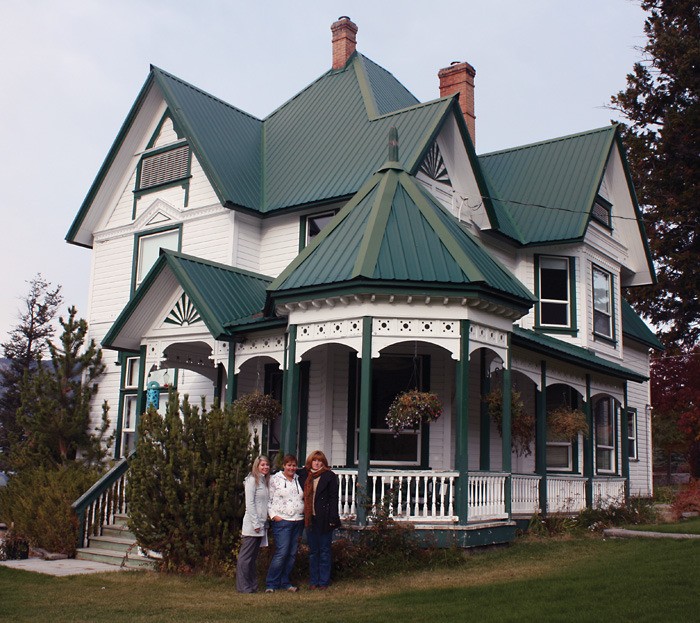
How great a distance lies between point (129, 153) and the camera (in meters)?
21.6

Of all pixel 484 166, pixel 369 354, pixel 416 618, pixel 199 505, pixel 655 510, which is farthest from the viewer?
pixel 484 166

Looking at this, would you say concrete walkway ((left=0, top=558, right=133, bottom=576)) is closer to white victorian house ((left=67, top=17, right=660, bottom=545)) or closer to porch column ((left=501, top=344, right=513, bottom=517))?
white victorian house ((left=67, top=17, right=660, bottom=545))

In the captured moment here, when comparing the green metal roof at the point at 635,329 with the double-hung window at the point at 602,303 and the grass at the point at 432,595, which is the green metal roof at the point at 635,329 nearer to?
the double-hung window at the point at 602,303

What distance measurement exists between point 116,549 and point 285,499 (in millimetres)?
4675

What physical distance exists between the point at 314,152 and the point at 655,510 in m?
11.5

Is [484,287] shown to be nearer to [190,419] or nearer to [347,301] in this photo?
[347,301]

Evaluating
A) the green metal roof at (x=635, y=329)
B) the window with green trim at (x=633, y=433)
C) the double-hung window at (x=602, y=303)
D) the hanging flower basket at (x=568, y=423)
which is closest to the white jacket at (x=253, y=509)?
the hanging flower basket at (x=568, y=423)

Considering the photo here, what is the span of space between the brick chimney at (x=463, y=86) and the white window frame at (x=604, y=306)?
5347 mm

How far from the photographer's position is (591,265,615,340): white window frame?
69.6 ft

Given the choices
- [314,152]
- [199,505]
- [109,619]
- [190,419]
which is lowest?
[109,619]

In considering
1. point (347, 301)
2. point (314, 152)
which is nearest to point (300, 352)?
point (347, 301)

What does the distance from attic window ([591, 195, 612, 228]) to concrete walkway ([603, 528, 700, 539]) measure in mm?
8996

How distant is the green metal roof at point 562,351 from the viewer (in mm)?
15750

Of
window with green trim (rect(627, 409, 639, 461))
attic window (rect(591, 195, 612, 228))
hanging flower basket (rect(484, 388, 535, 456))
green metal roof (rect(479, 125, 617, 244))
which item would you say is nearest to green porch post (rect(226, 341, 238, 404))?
hanging flower basket (rect(484, 388, 535, 456))
